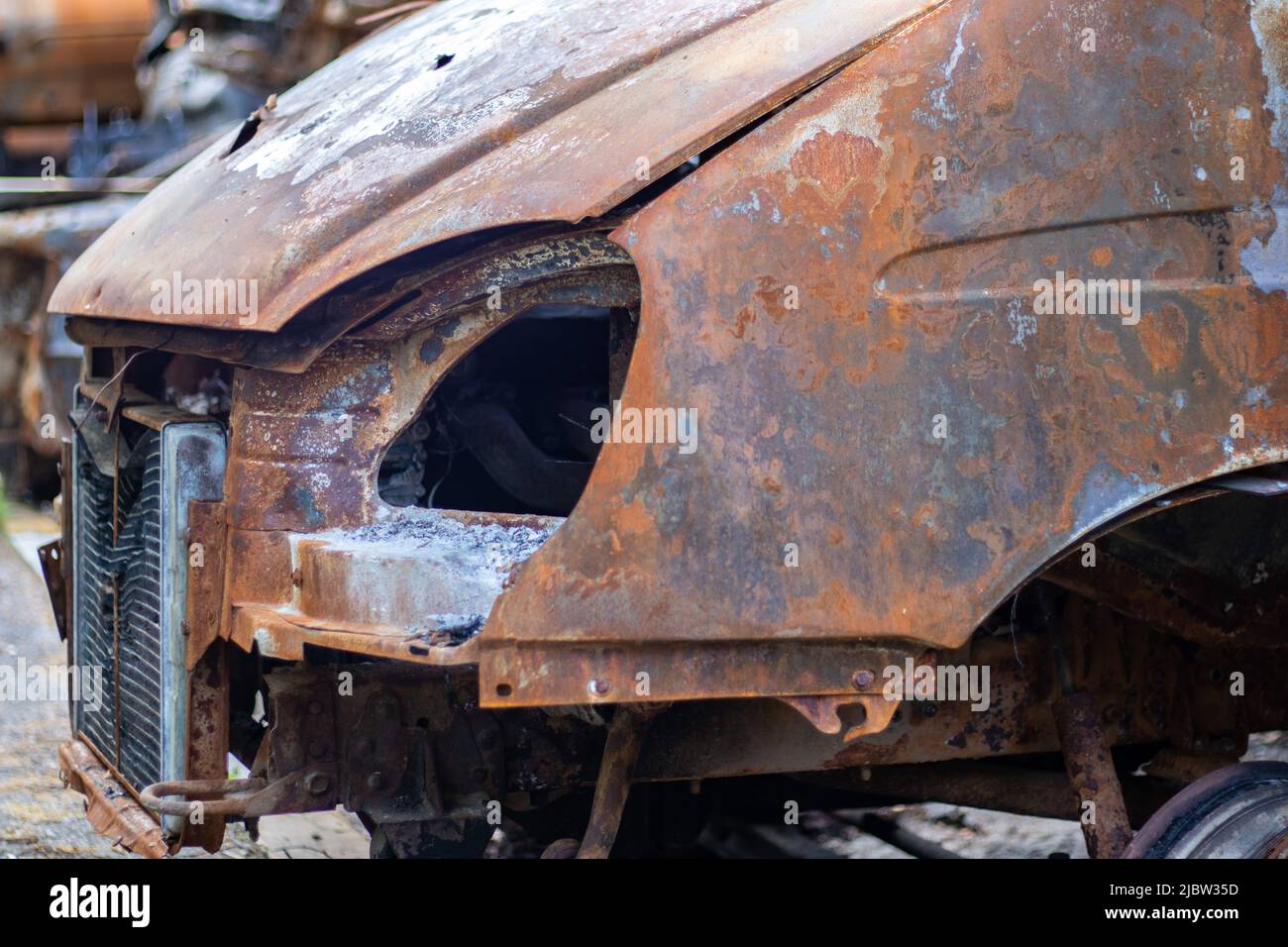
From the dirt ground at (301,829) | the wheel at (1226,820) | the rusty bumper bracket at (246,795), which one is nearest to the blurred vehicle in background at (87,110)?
the dirt ground at (301,829)

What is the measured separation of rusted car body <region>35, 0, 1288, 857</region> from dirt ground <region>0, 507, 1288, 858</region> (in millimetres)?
1051

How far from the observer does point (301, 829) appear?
384 centimetres

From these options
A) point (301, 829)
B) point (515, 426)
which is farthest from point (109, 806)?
point (301, 829)

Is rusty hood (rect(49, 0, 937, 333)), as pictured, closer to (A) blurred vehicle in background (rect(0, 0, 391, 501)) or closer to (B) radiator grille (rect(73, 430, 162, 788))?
(B) radiator grille (rect(73, 430, 162, 788))

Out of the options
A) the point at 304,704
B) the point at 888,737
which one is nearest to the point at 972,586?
the point at 888,737

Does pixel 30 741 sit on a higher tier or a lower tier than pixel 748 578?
lower

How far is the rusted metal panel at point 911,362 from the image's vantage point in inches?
77.5

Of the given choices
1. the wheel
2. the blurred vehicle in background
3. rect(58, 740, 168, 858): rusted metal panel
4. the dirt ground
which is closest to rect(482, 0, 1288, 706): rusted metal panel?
the wheel

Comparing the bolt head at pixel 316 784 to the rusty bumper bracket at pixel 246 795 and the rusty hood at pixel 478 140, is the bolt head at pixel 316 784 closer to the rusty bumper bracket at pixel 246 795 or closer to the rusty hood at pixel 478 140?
the rusty bumper bracket at pixel 246 795

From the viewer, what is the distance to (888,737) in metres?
2.59

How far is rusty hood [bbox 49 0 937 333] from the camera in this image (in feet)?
6.72

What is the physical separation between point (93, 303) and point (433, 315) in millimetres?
918

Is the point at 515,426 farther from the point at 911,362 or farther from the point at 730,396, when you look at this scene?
the point at 911,362

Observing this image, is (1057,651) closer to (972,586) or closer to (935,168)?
(972,586)
